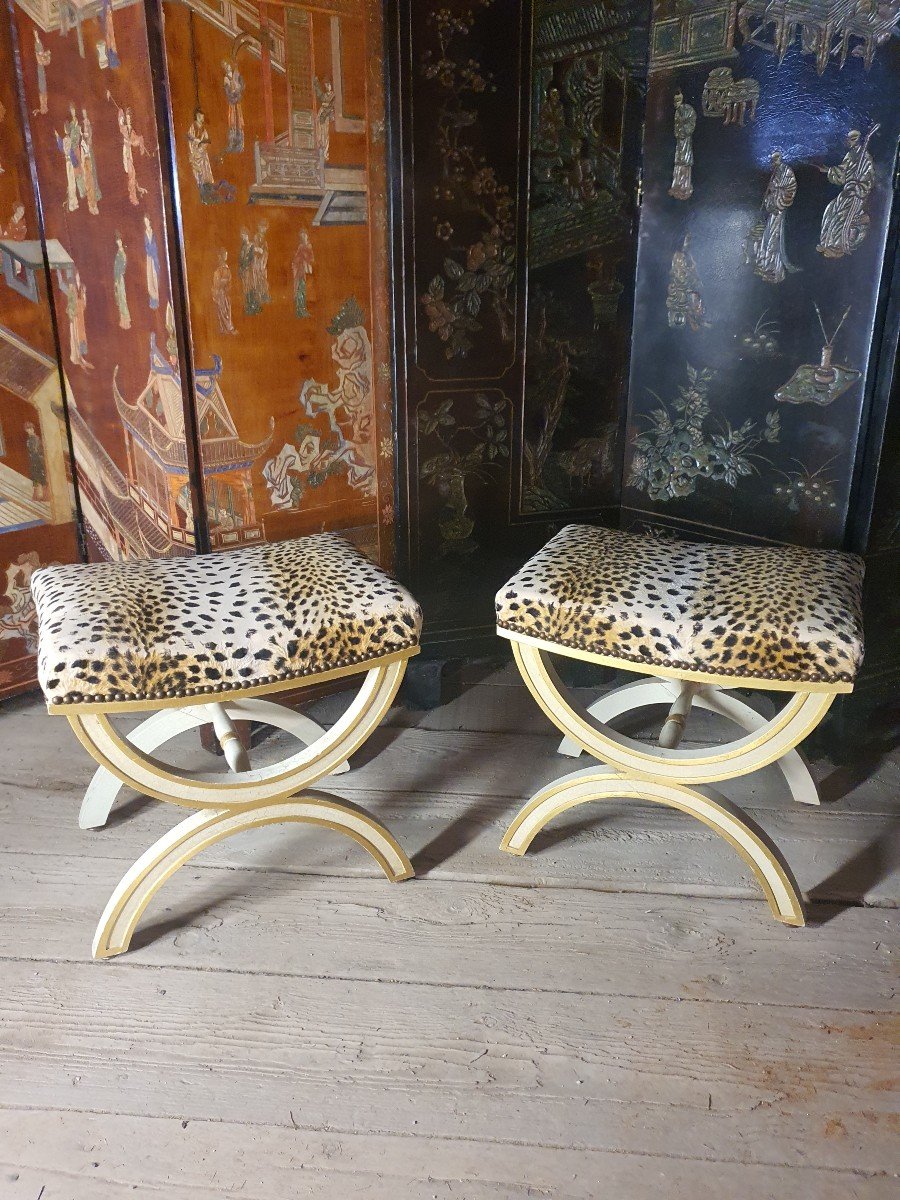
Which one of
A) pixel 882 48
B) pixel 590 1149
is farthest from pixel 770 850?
pixel 882 48

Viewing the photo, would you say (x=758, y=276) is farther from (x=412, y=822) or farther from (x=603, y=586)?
(x=412, y=822)

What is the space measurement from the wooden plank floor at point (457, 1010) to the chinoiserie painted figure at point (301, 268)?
3.75 feet

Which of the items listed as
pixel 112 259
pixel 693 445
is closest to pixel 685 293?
pixel 693 445

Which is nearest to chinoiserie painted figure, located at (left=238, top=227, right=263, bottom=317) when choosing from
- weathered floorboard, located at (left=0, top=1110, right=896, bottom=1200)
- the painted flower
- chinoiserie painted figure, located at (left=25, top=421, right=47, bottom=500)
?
the painted flower

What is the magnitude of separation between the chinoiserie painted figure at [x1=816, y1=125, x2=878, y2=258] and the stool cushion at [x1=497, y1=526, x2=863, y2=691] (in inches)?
27.7

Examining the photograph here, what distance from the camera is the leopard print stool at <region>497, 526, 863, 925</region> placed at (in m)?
1.73

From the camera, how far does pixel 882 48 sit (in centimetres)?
204

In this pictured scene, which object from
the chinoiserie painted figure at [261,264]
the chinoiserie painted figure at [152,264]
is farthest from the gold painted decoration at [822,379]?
the chinoiserie painted figure at [152,264]

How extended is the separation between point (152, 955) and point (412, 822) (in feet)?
2.07

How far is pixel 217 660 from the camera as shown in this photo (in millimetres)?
1697

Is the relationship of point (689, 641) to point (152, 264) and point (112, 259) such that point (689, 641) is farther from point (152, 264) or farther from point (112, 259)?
point (112, 259)

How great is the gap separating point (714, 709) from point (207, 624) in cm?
125

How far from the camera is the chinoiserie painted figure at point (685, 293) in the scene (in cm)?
248

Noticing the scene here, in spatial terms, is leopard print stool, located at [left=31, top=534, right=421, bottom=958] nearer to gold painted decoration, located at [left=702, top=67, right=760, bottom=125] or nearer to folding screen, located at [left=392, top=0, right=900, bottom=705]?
folding screen, located at [left=392, top=0, right=900, bottom=705]
